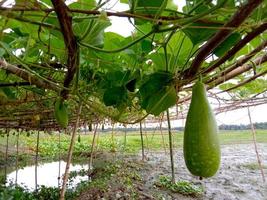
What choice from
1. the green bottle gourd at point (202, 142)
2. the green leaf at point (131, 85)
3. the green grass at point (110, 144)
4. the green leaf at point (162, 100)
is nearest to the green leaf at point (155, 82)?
the green leaf at point (162, 100)

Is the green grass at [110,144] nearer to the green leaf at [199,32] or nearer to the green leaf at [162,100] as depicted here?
the green leaf at [162,100]

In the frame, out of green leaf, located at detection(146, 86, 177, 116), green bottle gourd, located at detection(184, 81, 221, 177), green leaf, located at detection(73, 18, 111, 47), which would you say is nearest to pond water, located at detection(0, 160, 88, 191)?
green leaf, located at detection(146, 86, 177, 116)

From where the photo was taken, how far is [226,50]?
919 millimetres

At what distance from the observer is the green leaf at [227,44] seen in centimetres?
86

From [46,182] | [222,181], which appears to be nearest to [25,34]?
[222,181]

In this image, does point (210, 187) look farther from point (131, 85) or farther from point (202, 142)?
point (202, 142)

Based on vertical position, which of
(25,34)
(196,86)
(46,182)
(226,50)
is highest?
(25,34)

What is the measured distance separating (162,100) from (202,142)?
0.40 metres

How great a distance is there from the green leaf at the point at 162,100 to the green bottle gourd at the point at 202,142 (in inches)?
12.9

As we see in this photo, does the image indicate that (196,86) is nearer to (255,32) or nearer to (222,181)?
(255,32)

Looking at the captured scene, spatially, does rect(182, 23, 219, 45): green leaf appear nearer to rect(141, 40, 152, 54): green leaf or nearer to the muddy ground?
rect(141, 40, 152, 54): green leaf

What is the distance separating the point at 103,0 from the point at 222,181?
17.9ft

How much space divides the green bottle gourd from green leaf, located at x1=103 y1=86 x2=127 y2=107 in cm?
58

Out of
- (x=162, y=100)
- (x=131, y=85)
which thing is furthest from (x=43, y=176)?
(x=162, y=100)
